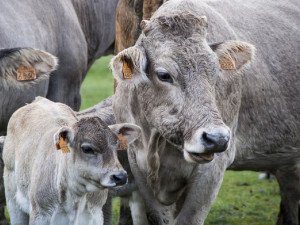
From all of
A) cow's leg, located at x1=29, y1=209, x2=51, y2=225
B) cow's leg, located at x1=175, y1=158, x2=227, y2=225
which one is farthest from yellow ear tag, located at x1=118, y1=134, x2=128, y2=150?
cow's leg, located at x1=29, y1=209, x2=51, y2=225

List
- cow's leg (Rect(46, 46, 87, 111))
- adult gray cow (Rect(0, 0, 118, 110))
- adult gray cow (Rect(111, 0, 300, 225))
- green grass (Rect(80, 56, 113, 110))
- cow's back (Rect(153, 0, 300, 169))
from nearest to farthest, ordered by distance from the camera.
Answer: adult gray cow (Rect(111, 0, 300, 225)) → cow's back (Rect(153, 0, 300, 169)) → adult gray cow (Rect(0, 0, 118, 110)) → cow's leg (Rect(46, 46, 87, 111)) → green grass (Rect(80, 56, 113, 110))

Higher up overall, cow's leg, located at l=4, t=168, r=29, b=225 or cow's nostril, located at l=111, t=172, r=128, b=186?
cow's nostril, located at l=111, t=172, r=128, b=186

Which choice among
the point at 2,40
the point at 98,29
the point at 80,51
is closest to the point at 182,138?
the point at 2,40

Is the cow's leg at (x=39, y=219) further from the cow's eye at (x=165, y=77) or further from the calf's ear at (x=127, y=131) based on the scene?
the cow's eye at (x=165, y=77)

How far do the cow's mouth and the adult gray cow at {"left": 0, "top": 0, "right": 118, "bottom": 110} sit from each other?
123 inches

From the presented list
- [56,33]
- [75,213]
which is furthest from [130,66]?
[56,33]

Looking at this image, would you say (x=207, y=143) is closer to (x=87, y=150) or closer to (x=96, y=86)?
(x=87, y=150)

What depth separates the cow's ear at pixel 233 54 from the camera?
22.7 feet

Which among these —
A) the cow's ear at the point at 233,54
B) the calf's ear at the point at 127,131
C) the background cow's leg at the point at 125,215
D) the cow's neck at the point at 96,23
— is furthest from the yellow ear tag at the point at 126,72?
the cow's neck at the point at 96,23

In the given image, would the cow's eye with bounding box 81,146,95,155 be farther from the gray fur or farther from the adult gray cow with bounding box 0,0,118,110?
the adult gray cow with bounding box 0,0,118,110

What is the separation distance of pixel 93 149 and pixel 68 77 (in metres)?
3.31

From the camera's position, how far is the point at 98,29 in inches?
456

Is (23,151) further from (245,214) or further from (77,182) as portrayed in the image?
(245,214)

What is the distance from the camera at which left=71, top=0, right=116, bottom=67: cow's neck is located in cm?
1126
